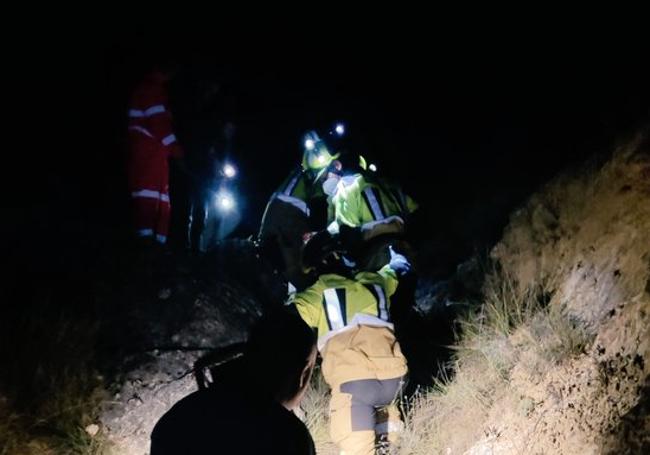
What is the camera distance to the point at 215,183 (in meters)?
6.57

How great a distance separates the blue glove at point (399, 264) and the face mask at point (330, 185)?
1155 millimetres

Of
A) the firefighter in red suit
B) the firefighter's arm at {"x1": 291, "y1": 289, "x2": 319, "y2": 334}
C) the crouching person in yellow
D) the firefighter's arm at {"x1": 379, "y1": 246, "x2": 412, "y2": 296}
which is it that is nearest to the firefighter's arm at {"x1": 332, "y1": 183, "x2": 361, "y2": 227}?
the firefighter's arm at {"x1": 379, "y1": 246, "x2": 412, "y2": 296}

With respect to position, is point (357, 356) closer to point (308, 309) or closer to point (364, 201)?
point (308, 309)

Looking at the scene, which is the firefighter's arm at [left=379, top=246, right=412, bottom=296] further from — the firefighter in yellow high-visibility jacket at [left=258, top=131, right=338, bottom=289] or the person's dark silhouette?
the person's dark silhouette

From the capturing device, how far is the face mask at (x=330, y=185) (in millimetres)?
5293

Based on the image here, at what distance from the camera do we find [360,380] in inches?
135

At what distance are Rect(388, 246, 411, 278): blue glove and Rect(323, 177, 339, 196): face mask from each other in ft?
3.79

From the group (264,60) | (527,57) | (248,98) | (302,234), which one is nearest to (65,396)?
(302,234)

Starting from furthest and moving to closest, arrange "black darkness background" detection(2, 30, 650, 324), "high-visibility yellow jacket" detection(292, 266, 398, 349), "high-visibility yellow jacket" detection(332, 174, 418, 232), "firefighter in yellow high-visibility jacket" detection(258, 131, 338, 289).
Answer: "firefighter in yellow high-visibility jacket" detection(258, 131, 338, 289)
"black darkness background" detection(2, 30, 650, 324)
"high-visibility yellow jacket" detection(332, 174, 418, 232)
"high-visibility yellow jacket" detection(292, 266, 398, 349)

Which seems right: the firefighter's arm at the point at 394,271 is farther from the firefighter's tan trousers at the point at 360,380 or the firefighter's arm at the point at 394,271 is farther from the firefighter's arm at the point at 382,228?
the firefighter's tan trousers at the point at 360,380

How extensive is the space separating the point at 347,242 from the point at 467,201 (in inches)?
184

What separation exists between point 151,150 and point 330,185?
5.63 feet

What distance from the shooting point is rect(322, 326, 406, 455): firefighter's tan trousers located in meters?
3.40

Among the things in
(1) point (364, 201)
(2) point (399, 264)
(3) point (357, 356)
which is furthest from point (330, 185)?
(3) point (357, 356)
